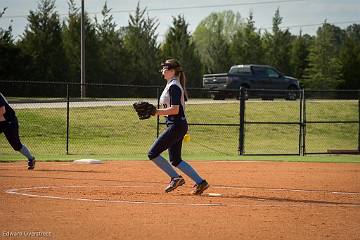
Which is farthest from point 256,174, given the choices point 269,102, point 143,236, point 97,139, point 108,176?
point 269,102

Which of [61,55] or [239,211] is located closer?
[239,211]

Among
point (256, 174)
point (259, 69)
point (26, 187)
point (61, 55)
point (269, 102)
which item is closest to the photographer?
point (26, 187)

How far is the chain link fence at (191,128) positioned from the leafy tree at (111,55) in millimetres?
9332

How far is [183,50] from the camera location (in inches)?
1823

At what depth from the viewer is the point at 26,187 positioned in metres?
11.0

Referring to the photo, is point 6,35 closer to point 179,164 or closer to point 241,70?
point 241,70

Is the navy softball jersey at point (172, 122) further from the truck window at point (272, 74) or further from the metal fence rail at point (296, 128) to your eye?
the truck window at point (272, 74)

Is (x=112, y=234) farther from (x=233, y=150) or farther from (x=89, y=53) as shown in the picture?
(x=89, y=53)

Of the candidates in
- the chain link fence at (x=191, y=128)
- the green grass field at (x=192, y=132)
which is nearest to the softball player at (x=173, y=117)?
the green grass field at (x=192, y=132)

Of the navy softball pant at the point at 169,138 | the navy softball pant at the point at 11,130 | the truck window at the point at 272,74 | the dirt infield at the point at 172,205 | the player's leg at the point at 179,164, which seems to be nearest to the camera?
the dirt infield at the point at 172,205

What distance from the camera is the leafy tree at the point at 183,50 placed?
4644 cm

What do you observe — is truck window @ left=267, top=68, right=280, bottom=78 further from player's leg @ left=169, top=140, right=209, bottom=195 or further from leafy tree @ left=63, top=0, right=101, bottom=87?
player's leg @ left=169, top=140, right=209, bottom=195

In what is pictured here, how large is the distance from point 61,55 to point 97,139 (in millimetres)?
15858

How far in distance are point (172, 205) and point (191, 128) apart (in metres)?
19.5
